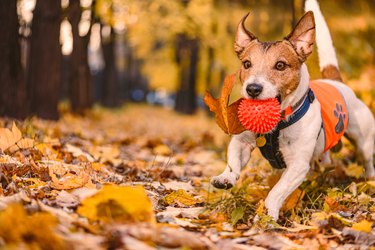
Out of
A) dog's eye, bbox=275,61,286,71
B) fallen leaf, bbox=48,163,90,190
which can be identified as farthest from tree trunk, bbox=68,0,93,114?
dog's eye, bbox=275,61,286,71

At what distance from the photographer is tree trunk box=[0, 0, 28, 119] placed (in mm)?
7133

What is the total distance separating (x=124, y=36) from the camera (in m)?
26.3

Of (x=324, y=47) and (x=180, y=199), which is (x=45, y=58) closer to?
(x=324, y=47)

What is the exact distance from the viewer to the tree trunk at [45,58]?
9.26m

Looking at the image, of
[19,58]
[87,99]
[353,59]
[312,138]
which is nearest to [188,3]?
[87,99]

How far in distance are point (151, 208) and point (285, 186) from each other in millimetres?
1285

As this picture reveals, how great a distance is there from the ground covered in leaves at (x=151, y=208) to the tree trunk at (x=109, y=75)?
1613 centimetres

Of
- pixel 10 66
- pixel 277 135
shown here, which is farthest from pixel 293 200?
pixel 10 66

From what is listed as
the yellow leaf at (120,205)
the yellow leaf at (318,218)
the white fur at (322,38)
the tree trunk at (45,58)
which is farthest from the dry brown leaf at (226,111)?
the tree trunk at (45,58)

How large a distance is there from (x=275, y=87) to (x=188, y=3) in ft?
46.9

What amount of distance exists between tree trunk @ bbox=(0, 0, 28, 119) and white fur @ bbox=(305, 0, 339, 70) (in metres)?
4.18

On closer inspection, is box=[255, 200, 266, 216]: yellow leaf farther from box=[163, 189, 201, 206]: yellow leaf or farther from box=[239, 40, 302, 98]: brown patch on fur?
box=[239, 40, 302, 98]: brown patch on fur

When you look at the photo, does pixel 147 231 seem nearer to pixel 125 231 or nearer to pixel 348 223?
pixel 125 231

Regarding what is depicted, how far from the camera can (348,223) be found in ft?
10.0
